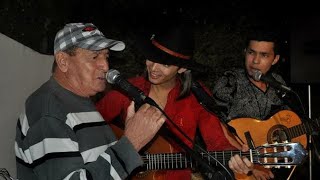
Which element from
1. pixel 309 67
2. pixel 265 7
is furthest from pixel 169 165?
pixel 265 7

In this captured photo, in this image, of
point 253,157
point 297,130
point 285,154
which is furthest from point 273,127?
point 285,154

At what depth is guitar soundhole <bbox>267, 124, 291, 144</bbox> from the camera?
4.55 metres

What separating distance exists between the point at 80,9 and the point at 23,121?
4027mm

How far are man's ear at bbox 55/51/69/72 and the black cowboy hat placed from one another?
1081 mm

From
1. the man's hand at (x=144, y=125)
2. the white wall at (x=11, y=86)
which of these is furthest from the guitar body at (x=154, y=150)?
the man's hand at (x=144, y=125)

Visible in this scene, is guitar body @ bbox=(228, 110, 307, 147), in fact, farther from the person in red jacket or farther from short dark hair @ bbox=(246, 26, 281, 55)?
short dark hair @ bbox=(246, 26, 281, 55)

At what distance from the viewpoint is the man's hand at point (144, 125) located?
2.44 m

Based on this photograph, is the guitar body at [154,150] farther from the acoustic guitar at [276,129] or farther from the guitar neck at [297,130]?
the guitar neck at [297,130]

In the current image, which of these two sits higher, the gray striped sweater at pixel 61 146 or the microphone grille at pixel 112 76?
the microphone grille at pixel 112 76

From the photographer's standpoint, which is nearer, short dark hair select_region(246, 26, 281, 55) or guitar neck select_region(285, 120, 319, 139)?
guitar neck select_region(285, 120, 319, 139)

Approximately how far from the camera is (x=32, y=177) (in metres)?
2.58

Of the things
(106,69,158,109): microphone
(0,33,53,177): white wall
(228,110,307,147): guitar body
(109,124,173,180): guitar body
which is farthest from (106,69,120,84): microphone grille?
(228,110,307,147): guitar body

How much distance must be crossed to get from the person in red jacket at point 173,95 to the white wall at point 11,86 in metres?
0.82

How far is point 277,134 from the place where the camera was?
4582mm
